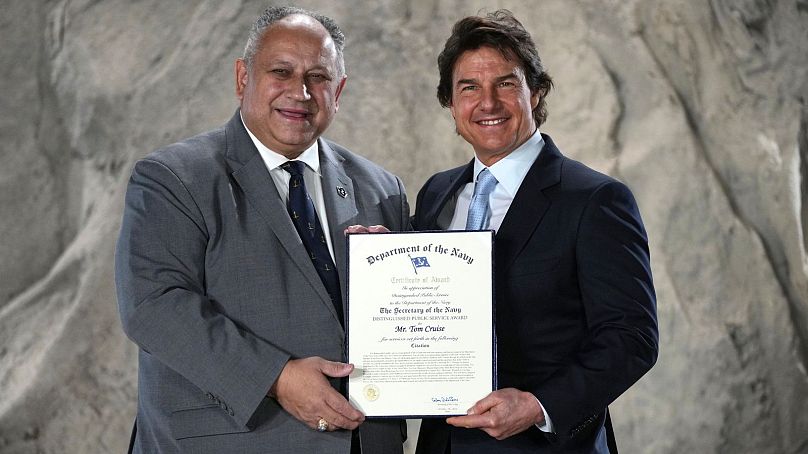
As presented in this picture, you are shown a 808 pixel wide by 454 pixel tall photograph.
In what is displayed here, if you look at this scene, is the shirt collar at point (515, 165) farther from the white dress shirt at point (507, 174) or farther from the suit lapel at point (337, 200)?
the suit lapel at point (337, 200)

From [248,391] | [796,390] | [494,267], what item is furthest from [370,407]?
[796,390]

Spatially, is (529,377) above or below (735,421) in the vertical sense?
above

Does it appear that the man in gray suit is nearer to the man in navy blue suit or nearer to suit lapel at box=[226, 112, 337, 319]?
suit lapel at box=[226, 112, 337, 319]

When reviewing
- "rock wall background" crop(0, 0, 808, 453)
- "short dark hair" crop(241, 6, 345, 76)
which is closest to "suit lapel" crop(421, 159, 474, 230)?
"short dark hair" crop(241, 6, 345, 76)

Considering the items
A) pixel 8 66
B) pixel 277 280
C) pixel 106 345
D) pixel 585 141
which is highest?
pixel 8 66

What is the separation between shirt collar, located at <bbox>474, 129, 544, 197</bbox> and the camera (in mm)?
2266

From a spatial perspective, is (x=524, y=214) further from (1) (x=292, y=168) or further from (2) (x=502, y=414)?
(1) (x=292, y=168)

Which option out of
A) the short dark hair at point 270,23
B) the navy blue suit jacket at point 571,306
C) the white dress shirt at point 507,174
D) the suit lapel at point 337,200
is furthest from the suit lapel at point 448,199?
the short dark hair at point 270,23

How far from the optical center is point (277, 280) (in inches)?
83.4

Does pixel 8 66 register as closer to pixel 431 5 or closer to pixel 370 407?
pixel 431 5

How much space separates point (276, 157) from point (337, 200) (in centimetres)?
18

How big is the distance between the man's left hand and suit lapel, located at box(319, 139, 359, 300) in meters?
0.44

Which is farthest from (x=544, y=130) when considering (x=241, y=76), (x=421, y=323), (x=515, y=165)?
(x=421, y=323)

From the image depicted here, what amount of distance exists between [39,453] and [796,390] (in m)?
3.05
